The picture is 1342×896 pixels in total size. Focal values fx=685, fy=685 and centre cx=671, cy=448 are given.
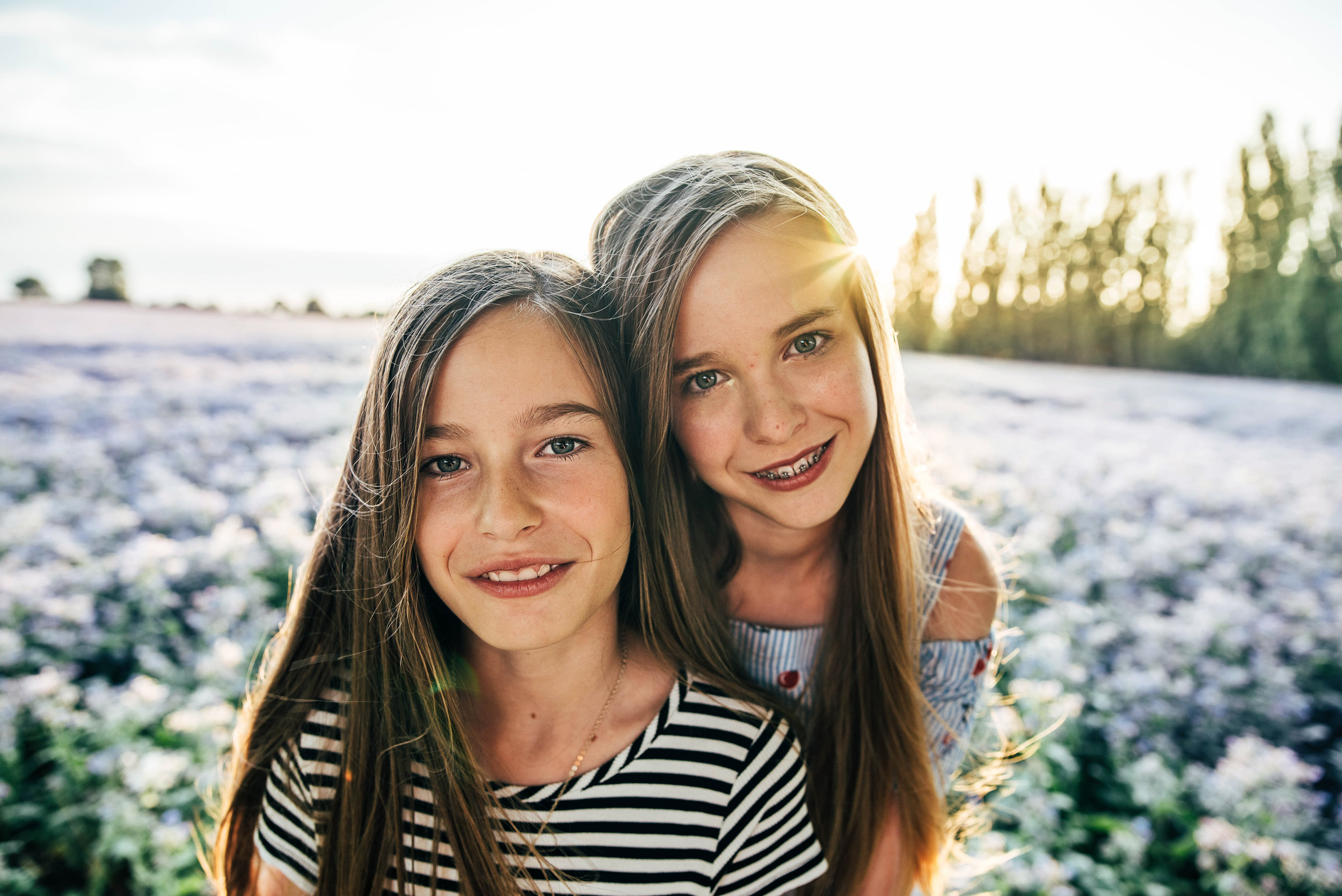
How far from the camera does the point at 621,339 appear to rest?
1.53 meters

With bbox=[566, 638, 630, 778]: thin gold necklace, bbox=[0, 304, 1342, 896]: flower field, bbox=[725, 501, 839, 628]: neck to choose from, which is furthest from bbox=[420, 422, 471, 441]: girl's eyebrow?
bbox=[0, 304, 1342, 896]: flower field

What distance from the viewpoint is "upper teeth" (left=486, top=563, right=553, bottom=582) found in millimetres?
1317

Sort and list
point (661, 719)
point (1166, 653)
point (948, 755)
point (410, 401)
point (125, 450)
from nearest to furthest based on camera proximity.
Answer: point (410, 401), point (661, 719), point (948, 755), point (1166, 653), point (125, 450)

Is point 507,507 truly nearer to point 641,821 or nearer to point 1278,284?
point 641,821

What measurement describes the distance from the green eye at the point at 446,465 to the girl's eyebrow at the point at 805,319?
27.8 inches

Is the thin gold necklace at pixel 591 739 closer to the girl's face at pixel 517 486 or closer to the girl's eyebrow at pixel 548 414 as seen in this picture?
the girl's face at pixel 517 486

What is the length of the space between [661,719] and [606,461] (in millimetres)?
559

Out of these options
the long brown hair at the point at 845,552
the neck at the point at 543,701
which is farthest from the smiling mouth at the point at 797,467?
the neck at the point at 543,701

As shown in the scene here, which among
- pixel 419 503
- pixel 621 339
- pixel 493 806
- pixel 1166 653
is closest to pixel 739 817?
pixel 493 806

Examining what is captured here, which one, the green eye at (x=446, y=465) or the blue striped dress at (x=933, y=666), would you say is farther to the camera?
the blue striped dress at (x=933, y=666)

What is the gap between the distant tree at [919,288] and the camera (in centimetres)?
2530

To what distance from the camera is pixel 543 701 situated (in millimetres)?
1524

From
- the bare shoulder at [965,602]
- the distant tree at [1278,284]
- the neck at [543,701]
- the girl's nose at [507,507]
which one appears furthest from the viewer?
the distant tree at [1278,284]

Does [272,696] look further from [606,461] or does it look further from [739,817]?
[739,817]
